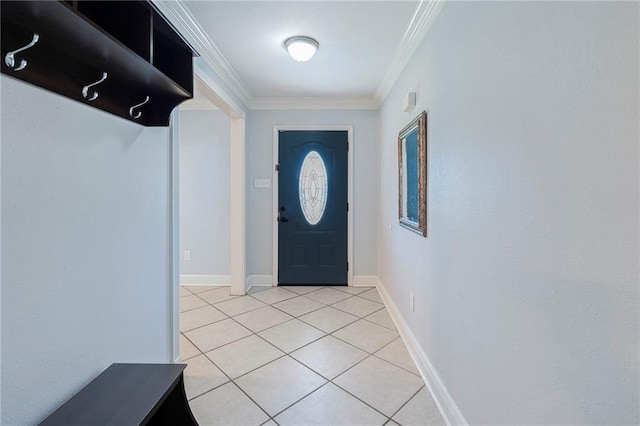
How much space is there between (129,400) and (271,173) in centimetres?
297

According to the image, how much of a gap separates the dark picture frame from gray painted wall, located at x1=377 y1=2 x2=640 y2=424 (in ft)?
0.84

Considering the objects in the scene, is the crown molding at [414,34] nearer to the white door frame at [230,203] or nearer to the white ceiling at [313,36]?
the white ceiling at [313,36]

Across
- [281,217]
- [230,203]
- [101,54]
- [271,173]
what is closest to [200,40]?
[101,54]

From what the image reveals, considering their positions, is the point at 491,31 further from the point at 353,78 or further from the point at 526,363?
the point at 353,78

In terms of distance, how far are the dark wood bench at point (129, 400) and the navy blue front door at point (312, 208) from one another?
2.58 meters

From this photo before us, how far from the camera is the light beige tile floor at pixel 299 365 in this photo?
1616 mm

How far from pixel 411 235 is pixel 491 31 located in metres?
1.44

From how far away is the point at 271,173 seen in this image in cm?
380

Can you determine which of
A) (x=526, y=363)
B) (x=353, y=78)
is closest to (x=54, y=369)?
(x=526, y=363)

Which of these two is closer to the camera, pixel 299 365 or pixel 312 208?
pixel 299 365

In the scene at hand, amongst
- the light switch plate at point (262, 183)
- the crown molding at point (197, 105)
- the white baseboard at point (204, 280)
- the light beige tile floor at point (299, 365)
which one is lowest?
the light beige tile floor at point (299, 365)

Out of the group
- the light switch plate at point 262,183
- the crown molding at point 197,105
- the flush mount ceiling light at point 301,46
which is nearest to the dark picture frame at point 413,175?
the flush mount ceiling light at point 301,46

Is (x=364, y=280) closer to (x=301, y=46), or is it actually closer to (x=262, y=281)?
(x=262, y=281)

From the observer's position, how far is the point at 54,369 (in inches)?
41.4
